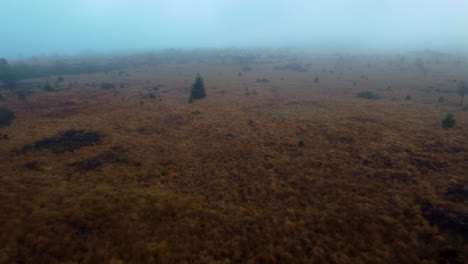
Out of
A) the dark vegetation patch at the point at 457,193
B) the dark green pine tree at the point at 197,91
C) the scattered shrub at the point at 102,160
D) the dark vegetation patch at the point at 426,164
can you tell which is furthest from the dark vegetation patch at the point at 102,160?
the dark green pine tree at the point at 197,91

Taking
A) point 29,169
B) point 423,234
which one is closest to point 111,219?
point 29,169

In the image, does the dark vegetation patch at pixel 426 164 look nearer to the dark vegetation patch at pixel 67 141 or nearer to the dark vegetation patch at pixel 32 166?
the dark vegetation patch at pixel 67 141

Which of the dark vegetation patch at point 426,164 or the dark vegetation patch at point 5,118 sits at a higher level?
the dark vegetation patch at point 5,118

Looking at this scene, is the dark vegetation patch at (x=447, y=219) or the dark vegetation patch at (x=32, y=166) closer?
the dark vegetation patch at (x=447, y=219)

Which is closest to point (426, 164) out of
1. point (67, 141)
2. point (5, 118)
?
point (67, 141)

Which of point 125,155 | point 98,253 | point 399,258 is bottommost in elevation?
point 399,258

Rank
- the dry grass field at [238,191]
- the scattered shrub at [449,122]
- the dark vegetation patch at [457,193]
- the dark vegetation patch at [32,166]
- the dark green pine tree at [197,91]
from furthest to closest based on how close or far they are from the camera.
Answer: the dark green pine tree at [197,91] < the scattered shrub at [449,122] < the dark vegetation patch at [32,166] < the dark vegetation patch at [457,193] < the dry grass field at [238,191]

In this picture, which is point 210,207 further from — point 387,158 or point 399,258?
point 387,158
